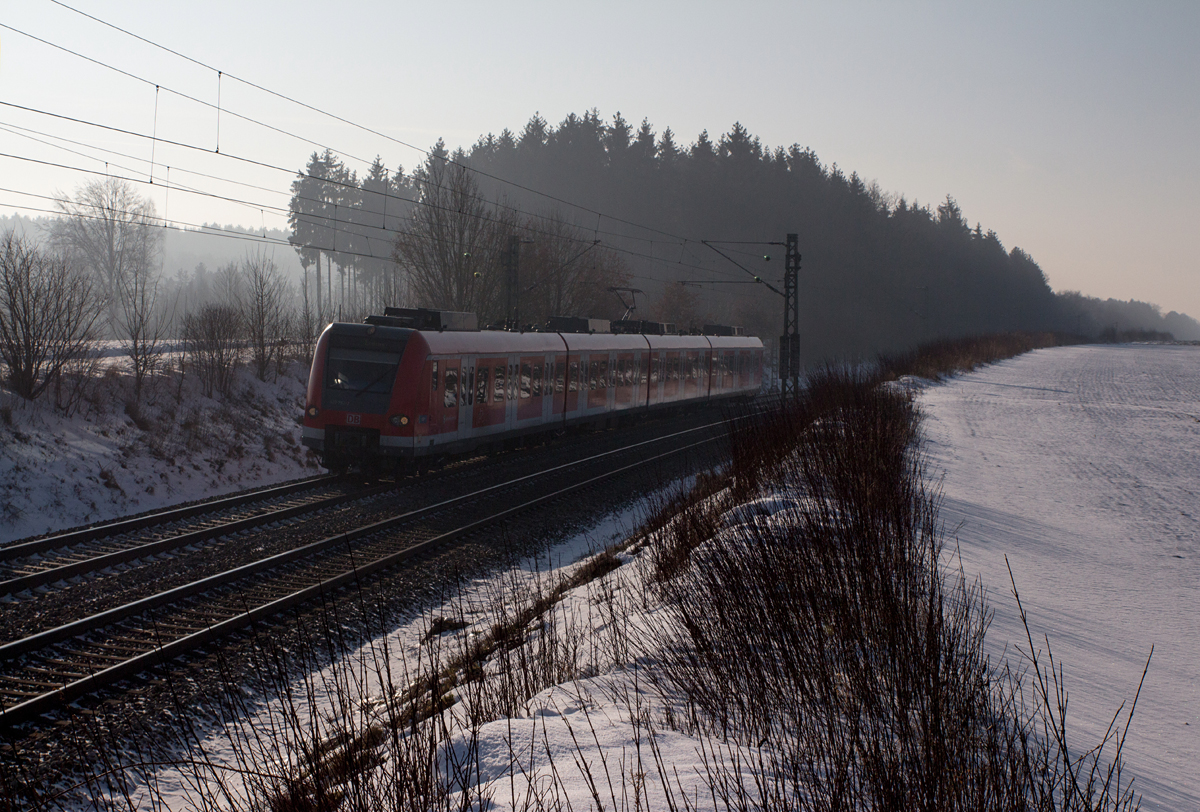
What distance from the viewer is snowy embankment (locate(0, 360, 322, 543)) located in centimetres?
1358

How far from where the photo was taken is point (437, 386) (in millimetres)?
15312

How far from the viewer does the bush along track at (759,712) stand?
2861 millimetres

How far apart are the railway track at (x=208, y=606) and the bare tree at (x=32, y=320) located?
25.5 ft

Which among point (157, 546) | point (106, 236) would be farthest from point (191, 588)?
point (106, 236)

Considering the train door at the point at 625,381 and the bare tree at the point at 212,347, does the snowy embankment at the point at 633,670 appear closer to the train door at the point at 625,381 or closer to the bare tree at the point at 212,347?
the train door at the point at 625,381

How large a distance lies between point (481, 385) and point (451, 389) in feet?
4.17

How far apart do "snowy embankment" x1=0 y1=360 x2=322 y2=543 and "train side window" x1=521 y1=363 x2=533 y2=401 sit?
5.41 metres

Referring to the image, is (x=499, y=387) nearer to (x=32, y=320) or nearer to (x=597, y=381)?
(x=597, y=381)

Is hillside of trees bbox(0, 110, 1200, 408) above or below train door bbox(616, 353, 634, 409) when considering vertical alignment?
above

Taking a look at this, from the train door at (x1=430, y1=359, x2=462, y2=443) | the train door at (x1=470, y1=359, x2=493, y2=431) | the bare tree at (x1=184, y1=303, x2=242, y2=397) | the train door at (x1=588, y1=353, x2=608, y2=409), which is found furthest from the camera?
the train door at (x1=588, y1=353, x2=608, y2=409)

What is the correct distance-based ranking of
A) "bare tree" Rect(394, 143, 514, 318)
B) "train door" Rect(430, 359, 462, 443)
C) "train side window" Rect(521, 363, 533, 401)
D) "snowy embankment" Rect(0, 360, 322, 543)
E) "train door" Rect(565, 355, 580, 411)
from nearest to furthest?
1. "snowy embankment" Rect(0, 360, 322, 543)
2. "train door" Rect(430, 359, 462, 443)
3. "train side window" Rect(521, 363, 533, 401)
4. "train door" Rect(565, 355, 580, 411)
5. "bare tree" Rect(394, 143, 514, 318)

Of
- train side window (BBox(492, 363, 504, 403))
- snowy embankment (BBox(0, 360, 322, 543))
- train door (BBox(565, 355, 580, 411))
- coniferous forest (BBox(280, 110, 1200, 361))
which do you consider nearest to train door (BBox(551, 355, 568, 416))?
train door (BBox(565, 355, 580, 411))

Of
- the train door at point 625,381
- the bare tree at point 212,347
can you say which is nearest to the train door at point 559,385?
the train door at point 625,381

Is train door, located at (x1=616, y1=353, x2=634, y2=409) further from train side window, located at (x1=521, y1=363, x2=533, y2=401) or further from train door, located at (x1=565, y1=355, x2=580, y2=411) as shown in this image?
train side window, located at (x1=521, y1=363, x2=533, y2=401)
